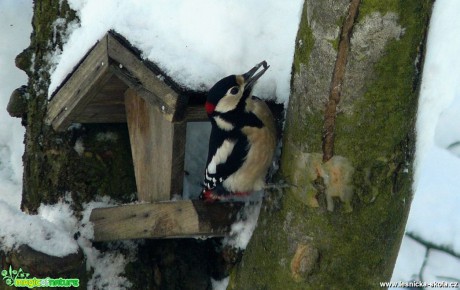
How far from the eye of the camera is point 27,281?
2854 mm

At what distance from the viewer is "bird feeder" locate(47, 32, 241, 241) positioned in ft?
9.11

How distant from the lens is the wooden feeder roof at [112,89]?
271 cm

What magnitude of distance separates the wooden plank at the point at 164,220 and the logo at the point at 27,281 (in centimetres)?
32

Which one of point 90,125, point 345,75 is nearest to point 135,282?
point 90,125

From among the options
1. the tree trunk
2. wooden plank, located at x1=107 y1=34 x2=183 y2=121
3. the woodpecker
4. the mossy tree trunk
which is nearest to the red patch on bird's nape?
the woodpecker

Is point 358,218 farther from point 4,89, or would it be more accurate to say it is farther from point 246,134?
point 4,89

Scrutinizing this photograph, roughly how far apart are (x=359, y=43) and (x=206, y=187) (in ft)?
3.39

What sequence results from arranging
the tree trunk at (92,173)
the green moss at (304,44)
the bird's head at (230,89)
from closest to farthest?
the green moss at (304,44), the bird's head at (230,89), the tree trunk at (92,173)

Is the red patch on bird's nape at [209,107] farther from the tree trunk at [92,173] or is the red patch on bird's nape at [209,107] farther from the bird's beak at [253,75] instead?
the tree trunk at [92,173]

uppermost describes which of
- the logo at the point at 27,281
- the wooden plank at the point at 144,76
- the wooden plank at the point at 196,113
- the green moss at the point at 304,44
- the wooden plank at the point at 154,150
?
the green moss at the point at 304,44

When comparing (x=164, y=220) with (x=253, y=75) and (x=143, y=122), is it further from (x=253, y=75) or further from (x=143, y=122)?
(x=253, y=75)

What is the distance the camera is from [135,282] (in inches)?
130

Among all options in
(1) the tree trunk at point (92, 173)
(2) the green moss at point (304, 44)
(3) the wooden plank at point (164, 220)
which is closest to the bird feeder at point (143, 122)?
(3) the wooden plank at point (164, 220)

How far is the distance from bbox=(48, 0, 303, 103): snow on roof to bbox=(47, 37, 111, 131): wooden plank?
0.31 feet
